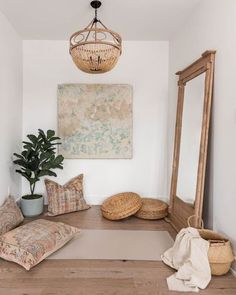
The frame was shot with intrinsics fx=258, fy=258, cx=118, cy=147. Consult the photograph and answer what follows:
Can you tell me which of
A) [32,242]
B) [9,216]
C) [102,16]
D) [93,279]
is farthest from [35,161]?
[102,16]

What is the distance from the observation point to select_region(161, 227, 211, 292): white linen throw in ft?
6.03

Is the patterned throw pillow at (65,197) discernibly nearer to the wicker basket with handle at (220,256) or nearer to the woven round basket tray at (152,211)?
the woven round basket tray at (152,211)

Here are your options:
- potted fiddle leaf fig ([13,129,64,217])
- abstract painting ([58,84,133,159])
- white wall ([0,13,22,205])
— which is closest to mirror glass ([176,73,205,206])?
abstract painting ([58,84,133,159])

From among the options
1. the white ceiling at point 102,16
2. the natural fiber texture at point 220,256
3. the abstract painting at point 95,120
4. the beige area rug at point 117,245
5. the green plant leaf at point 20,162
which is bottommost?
the beige area rug at point 117,245

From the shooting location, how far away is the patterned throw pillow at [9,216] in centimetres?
269

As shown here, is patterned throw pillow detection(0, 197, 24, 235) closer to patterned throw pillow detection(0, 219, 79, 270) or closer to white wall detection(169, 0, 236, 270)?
patterned throw pillow detection(0, 219, 79, 270)

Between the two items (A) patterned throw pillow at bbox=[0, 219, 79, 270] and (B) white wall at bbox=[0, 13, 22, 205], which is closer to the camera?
(A) patterned throw pillow at bbox=[0, 219, 79, 270]

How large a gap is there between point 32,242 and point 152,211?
164 cm

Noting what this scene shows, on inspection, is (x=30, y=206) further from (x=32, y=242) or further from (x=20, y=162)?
(x=32, y=242)

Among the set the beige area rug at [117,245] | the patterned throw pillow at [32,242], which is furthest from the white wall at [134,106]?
the patterned throw pillow at [32,242]

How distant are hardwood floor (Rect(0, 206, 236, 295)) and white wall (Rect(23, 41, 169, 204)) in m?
1.85

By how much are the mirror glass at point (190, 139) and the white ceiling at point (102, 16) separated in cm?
87

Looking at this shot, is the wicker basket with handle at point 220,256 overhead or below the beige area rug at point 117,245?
overhead

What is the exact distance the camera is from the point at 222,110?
2262mm
